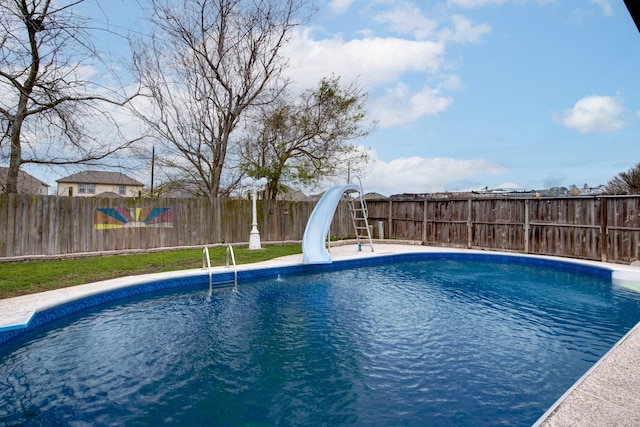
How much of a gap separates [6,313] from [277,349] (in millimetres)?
3350

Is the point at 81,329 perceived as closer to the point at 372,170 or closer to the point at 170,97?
the point at 170,97

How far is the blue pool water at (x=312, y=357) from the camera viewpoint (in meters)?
2.75

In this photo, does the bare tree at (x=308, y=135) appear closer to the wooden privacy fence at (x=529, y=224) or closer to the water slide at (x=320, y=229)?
the wooden privacy fence at (x=529, y=224)

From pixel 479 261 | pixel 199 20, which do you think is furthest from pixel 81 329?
pixel 199 20

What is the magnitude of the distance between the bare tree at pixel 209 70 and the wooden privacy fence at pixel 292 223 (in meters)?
2.78

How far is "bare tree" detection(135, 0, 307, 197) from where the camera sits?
12359 millimetres

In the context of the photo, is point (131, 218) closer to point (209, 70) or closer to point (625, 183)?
point (209, 70)

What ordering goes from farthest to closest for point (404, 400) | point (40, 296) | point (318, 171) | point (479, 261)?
point (318, 171), point (479, 261), point (40, 296), point (404, 400)

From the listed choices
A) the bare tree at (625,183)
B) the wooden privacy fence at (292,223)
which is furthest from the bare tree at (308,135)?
the bare tree at (625,183)

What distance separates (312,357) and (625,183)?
20.5m

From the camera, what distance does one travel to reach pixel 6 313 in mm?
4422

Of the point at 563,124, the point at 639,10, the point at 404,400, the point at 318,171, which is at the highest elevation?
the point at 563,124

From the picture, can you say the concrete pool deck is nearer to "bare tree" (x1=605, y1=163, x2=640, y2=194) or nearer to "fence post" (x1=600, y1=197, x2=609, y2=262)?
"fence post" (x1=600, y1=197, x2=609, y2=262)

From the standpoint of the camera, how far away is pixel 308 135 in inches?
554
